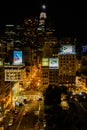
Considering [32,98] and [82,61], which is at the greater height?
[82,61]

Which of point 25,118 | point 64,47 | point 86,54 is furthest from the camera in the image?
point 86,54

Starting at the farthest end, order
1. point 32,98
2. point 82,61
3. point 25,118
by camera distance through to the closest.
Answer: point 82,61 → point 32,98 → point 25,118

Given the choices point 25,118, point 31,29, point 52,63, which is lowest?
point 25,118

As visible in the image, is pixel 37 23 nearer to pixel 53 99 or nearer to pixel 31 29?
pixel 31 29

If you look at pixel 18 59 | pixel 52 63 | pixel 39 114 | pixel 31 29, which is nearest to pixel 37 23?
pixel 31 29

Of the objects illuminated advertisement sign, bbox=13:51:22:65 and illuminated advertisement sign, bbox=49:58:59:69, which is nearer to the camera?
illuminated advertisement sign, bbox=13:51:22:65

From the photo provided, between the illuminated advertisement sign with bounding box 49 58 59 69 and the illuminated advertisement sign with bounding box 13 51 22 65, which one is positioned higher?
the illuminated advertisement sign with bounding box 13 51 22 65

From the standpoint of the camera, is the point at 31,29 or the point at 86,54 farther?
the point at 31,29

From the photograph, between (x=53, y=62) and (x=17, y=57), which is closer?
(x=17, y=57)

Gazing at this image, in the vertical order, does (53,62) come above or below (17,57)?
below

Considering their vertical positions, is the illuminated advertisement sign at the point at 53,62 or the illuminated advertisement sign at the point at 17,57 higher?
the illuminated advertisement sign at the point at 17,57

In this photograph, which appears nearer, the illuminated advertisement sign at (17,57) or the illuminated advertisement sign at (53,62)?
the illuminated advertisement sign at (17,57)
